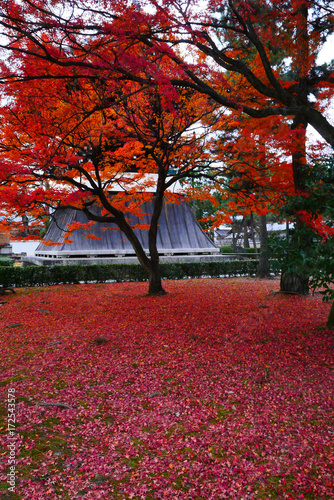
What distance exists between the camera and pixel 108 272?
48.7 feet

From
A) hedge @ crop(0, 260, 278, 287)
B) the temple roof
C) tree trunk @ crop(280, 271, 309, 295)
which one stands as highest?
the temple roof

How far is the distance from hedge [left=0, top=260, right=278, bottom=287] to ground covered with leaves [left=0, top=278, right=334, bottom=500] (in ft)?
20.5

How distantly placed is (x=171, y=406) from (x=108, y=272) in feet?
37.2

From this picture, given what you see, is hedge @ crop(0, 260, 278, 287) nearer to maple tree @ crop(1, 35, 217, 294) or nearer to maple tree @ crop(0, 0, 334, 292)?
maple tree @ crop(1, 35, 217, 294)

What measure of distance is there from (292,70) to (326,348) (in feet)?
27.1

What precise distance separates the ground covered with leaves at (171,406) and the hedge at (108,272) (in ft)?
20.5

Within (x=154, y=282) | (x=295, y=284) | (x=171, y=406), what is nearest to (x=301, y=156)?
(x=295, y=284)

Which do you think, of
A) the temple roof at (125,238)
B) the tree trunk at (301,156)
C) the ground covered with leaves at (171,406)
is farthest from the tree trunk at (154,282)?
the temple roof at (125,238)

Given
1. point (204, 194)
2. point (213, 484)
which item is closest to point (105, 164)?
point (204, 194)

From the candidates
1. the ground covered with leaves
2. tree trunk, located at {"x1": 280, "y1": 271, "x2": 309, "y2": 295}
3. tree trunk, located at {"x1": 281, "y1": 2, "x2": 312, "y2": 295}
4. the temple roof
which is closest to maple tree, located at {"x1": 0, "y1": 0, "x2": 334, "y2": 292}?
tree trunk, located at {"x1": 281, "y1": 2, "x2": 312, "y2": 295}

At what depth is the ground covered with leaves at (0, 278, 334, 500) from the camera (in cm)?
266

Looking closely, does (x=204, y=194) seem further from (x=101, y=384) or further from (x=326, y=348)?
(x=101, y=384)

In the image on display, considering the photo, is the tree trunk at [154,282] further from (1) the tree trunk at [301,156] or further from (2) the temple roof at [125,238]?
(2) the temple roof at [125,238]

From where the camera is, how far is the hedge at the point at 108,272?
13.6 meters
